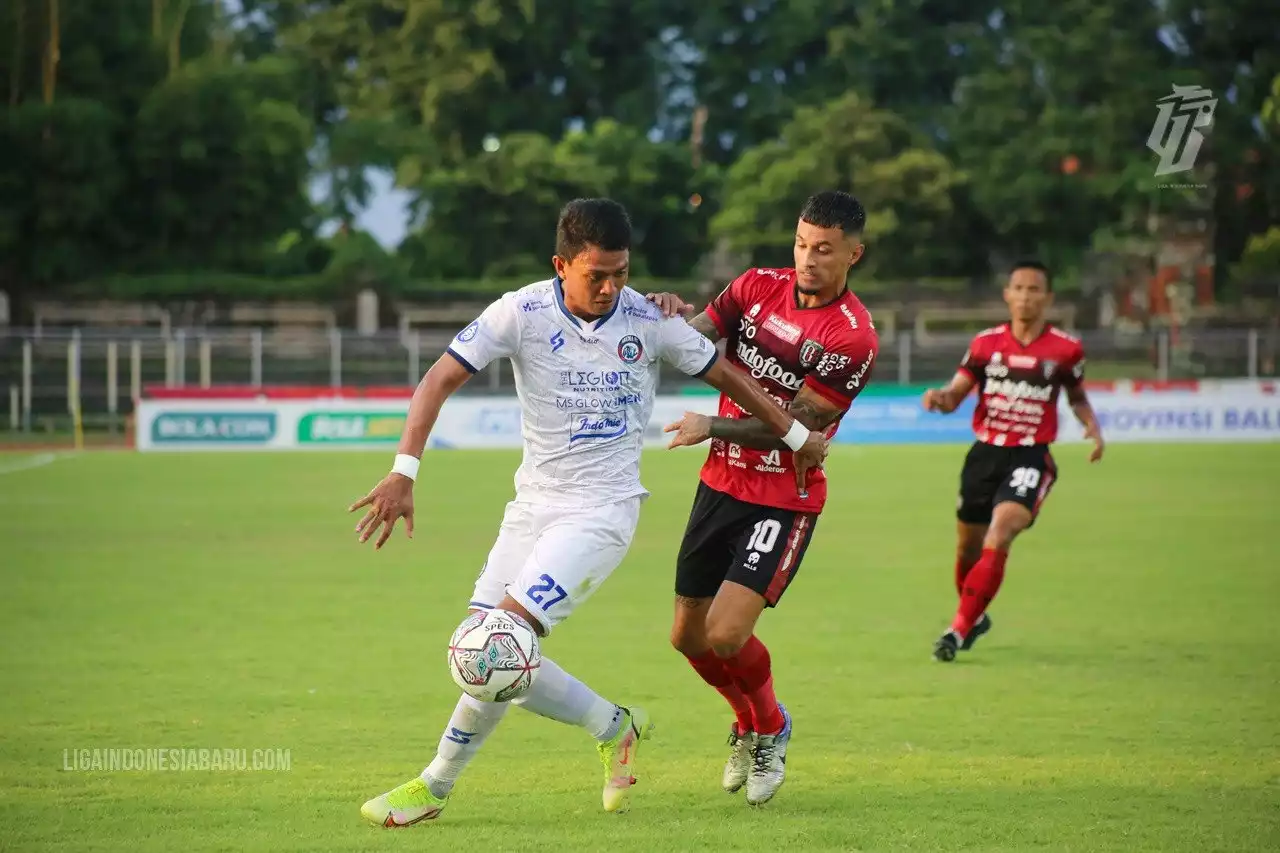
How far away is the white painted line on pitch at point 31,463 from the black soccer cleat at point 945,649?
19579mm

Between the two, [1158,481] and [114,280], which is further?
[114,280]

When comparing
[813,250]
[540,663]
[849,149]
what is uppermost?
[849,149]

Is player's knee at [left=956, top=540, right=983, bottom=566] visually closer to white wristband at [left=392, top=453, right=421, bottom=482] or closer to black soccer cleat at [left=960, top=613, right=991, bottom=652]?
black soccer cleat at [left=960, top=613, right=991, bottom=652]

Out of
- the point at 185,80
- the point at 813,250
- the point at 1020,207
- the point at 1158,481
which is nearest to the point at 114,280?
the point at 185,80

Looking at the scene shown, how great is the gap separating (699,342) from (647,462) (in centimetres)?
2239

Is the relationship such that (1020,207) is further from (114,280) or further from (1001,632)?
(1001,632)

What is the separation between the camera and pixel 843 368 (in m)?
7.63

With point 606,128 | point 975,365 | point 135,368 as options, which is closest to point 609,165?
point 606,128

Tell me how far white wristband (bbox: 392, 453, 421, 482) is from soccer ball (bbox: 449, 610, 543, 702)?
612 mm

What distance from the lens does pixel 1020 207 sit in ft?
160

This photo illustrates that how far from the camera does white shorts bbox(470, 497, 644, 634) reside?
675cm

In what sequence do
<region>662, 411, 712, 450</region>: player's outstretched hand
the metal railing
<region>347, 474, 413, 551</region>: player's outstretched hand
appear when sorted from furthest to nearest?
1. the metal railing
2. <region>662, 411, 712, 450</region>: player's outstretched hand
3. <region>347, 474, 413, 551</region>: player's outstretched hand

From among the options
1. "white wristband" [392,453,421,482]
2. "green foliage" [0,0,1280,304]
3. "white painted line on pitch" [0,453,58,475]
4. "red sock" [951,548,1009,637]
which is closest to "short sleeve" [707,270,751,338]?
"white wristband" [392,453,421,482]

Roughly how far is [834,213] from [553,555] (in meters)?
2.06
